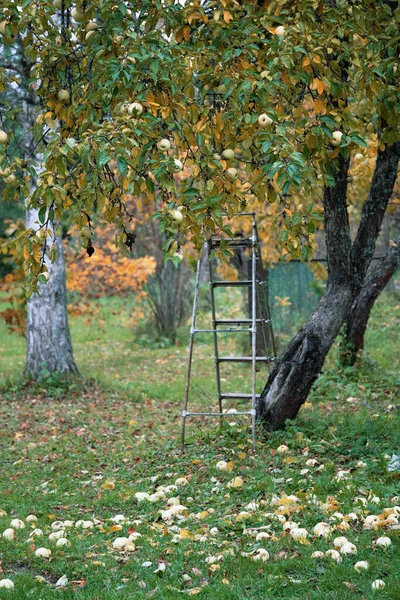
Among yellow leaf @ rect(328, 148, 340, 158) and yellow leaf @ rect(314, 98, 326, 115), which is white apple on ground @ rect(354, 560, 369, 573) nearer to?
yellow leaf @ rect(328, 148, 340, 158)

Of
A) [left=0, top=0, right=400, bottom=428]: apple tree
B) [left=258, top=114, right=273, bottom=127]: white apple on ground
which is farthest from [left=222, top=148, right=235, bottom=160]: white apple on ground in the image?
[left=258, top=114, right=273, bottom=127]: white apple on ground

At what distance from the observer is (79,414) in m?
8.54

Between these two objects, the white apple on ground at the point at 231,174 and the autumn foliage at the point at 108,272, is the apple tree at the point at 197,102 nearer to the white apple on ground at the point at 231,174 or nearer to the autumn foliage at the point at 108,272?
the white apple on ground at the point at 231,174


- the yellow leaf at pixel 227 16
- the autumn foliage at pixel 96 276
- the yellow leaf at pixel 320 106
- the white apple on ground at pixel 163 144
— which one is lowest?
the autumn foliage at pixel 96 276

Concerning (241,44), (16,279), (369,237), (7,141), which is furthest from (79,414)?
(241,44)

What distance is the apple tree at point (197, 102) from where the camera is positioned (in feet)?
12.6

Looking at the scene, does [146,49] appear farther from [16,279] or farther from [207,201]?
[16,279]

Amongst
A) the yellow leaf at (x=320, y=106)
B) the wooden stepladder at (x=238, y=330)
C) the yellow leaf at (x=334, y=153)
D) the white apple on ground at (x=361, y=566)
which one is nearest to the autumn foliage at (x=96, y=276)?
the wooden stepladder at (x=238, y=330)

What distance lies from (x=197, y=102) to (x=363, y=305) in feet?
16.6

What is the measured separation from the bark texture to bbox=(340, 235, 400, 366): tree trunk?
248 centimetres

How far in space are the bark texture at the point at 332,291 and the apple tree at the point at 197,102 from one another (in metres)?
0.90

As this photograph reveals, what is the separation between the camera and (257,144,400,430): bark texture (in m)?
6.04

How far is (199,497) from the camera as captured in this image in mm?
5004

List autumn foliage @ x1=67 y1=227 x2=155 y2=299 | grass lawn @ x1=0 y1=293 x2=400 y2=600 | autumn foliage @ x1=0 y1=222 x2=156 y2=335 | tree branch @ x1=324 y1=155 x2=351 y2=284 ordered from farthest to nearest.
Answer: autumn foliage @ x1=67 y1=227 x2=155 y2=299
autumn foliage @ x1=0 y1=222 x2=156 y2=335
tree branch @ x1=324 y1=155 x2=351 y2=284
grass lawn @ x1=0 y1=293 x2=400 y2=600
